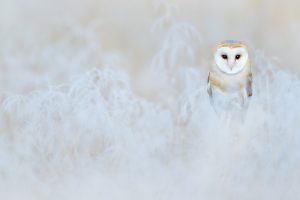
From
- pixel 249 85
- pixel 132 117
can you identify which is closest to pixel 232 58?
pixel 249 85

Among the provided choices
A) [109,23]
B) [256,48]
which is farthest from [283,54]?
[109,23]

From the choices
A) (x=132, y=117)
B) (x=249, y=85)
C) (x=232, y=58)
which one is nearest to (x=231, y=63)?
→ (x=232, y=58)

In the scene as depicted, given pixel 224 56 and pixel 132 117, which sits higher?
pixel 224 56

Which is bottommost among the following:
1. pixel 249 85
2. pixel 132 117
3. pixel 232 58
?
pixel 132 117

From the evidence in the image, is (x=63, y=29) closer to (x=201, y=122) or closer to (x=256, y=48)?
(x=201, y=122)

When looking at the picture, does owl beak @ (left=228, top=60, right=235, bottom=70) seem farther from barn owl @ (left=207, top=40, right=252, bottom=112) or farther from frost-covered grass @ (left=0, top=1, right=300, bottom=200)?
frost-covered grass @ (left=0, top=1, right=300, bottom=200)

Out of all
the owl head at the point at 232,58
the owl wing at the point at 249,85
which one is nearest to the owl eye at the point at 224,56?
the owl head at the point at 232,58

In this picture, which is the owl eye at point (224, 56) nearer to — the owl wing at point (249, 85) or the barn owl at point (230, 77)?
the barn owl at point (230, 77)

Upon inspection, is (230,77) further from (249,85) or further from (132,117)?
(132,117)
